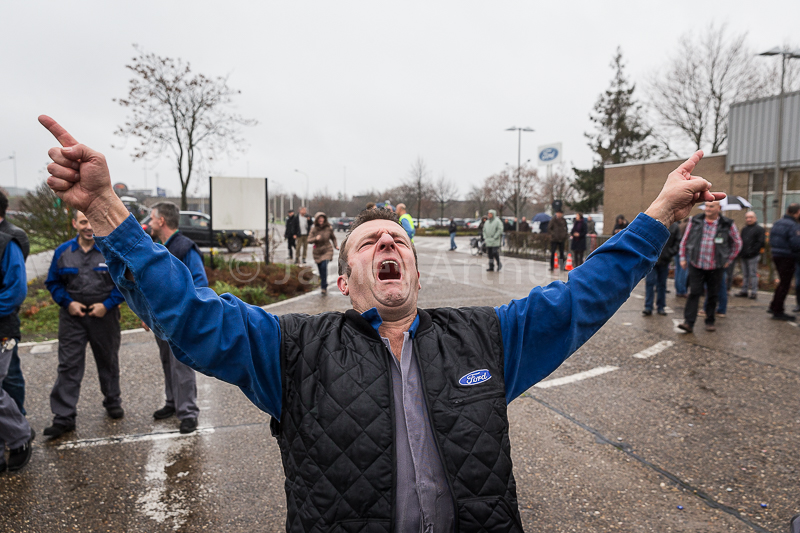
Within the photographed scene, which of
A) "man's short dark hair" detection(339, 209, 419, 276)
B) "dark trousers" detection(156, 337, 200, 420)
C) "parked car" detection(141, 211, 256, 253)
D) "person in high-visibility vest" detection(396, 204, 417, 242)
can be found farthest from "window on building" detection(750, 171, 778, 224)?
"man's short dark hair" detection(339, 209, 419, 276)

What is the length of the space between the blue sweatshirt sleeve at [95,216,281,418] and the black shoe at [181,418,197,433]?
3061 millimetres

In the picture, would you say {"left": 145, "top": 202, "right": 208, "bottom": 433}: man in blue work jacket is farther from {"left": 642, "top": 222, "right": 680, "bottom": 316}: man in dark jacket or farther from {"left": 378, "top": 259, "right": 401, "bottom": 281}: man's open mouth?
{"left": 642, "top": 222, "right": 680, "bottom": 316}: man in dark jacket

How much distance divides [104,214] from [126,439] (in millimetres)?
3499

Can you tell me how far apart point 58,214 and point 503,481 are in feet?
43.9

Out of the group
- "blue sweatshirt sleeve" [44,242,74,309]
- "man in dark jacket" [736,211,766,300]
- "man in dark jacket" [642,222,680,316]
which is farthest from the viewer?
"man in dark jacket" [736,211,766,300]

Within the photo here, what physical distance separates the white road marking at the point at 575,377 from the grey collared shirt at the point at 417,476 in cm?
411

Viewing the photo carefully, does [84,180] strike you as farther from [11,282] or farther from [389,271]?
[11,282]

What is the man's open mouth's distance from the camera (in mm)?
2045

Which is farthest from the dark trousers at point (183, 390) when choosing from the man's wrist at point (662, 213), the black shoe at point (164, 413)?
the man's wrist at point (662, 213)

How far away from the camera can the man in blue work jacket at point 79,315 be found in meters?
4.55

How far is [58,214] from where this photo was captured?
12273 mm

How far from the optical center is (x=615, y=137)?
38031 mm

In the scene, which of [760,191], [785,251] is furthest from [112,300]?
[760,191]

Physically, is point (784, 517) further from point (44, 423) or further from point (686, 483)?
point (44, 423)
